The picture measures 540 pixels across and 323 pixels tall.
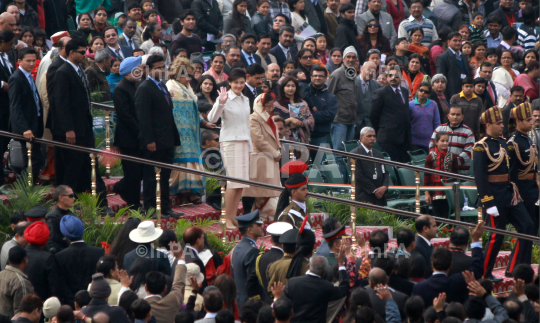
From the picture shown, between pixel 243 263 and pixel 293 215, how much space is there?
0.82 meters

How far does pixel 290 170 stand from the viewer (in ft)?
28.0

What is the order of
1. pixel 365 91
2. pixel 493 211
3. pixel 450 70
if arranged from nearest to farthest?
pixel 493 211, pixel 365 91, pixel 450 70

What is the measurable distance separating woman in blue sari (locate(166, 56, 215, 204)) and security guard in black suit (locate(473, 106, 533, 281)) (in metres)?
3.51

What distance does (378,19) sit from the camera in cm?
1720

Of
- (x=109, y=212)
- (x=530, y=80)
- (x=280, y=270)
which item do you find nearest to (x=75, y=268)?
(x=280, y=270)

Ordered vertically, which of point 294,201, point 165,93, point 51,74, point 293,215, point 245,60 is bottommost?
point 293,215

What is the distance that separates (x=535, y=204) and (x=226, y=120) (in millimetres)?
3800

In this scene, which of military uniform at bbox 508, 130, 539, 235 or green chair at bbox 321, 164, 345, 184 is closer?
military uniform at bbox 508, 130, 539, 235

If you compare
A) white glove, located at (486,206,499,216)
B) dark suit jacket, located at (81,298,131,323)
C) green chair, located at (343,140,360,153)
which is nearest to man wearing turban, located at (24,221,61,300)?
dark suit jacket, located at (81,298,131,323)

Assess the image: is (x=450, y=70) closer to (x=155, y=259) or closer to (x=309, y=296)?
(x=155, y=259)

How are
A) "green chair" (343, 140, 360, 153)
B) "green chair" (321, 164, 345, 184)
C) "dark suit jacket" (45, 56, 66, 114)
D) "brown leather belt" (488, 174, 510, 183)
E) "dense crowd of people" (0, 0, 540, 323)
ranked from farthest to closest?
"green chair" (343, 140, 360, 153) < "green chair" (321, 164, 345, 184) < "dark suit jacket" (45, 56, 66, 114) < "brown leather belt" (488, 174, 510, 183) < "dense crowd of people" (0, 0, 540, 323)

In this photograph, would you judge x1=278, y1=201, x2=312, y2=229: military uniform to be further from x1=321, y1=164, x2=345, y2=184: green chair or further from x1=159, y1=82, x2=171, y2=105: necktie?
x1=321, y1=164, x2=345, y2=184: green chair

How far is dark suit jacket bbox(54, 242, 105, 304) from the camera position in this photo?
7.58 metres

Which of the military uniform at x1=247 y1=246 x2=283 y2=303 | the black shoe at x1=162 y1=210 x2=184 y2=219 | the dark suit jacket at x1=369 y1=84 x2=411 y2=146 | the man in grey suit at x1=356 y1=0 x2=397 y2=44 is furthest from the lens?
the man in grey suit at x1=356 y1=0 x2=397 y2=44
